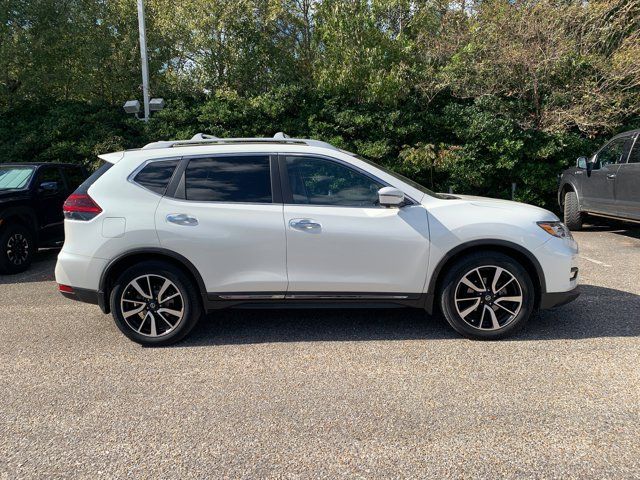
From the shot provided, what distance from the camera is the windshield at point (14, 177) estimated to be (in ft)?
23.8

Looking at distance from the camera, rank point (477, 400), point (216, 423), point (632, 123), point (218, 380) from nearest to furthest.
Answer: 1. point (216, 423)
2. point (477, 400)
3. point (218, 380)
4. point (632, 123)

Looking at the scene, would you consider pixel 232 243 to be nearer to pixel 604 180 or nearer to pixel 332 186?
pixel 332 186

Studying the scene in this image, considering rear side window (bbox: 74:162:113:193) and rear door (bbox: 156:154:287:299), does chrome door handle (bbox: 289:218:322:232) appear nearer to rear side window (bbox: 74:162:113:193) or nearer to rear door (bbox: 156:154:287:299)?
rear door (bbox: 156:154:287:299)

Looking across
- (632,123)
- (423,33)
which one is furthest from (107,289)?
(632,123)

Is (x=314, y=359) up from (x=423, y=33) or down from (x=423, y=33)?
down

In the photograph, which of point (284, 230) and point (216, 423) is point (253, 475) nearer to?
point (216, 423)

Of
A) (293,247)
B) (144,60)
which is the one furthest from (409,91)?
(293,247)

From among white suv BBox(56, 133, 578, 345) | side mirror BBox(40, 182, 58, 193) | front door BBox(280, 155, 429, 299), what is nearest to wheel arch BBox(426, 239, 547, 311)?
white suv BBox(56, 133, 578, 345)

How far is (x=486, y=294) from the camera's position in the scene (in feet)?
13.1

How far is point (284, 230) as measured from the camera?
393cm

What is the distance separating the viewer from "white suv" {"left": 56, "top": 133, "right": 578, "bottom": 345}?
3936 mm

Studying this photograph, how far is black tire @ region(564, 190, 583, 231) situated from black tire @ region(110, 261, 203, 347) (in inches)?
318

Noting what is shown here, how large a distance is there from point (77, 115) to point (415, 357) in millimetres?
11732

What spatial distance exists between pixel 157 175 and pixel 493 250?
2.98 meters
